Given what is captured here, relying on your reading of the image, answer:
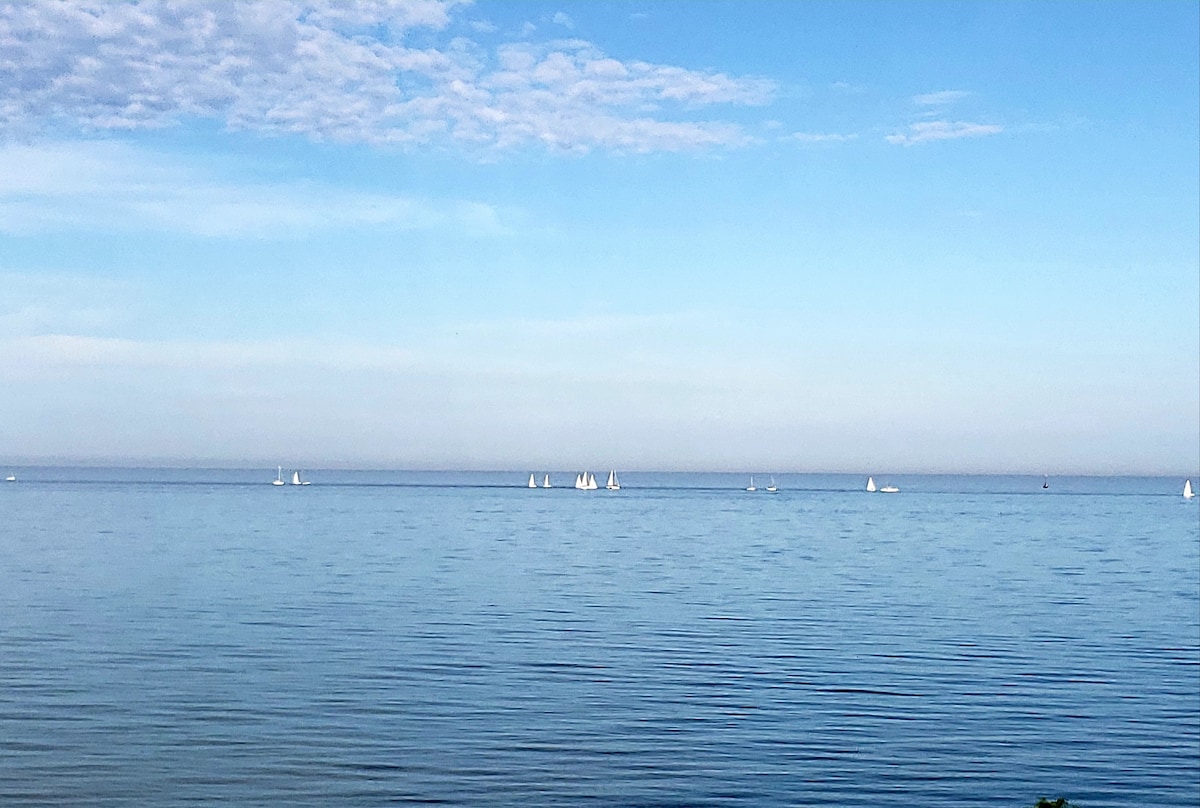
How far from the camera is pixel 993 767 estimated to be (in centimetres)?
2436

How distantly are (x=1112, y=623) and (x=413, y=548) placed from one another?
1805 inches

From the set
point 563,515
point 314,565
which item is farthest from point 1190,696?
point 563,515

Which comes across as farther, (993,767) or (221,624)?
(221,624)

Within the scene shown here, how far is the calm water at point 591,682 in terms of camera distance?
23.0 m

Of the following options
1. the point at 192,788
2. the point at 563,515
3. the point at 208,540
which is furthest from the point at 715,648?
the point at 563,515

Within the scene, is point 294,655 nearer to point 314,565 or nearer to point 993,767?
point 993,767

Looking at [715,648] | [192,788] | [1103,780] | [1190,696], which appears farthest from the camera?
[715,648]

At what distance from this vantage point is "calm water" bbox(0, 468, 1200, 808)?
75.3 ft

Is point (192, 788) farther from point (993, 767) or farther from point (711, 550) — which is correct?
point (711, 550)

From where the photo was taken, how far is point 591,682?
32.4 m

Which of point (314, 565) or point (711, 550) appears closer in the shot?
point (314, 565)

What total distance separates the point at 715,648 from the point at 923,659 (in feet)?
19.6

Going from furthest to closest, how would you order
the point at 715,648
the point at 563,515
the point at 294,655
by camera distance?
1. the point at 563,515
2. the point at 715,648
3. the point at 294,655

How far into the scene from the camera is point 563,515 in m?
140
